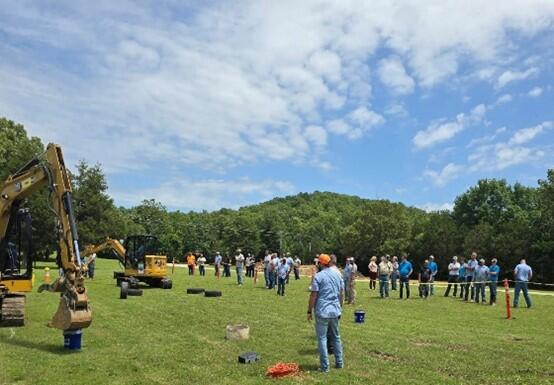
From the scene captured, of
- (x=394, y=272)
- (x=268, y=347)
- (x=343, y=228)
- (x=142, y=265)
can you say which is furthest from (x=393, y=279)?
(x=343, y=228)

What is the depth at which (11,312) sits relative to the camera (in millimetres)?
15375

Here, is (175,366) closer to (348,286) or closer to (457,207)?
(348,286)

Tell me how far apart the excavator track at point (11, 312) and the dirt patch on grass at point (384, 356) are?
31.8 ft

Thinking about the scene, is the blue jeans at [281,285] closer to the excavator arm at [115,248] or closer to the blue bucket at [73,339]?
the excavator arm at [115,248]

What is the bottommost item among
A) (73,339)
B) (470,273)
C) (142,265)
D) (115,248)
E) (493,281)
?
(73,339)

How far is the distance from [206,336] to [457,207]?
85.1m

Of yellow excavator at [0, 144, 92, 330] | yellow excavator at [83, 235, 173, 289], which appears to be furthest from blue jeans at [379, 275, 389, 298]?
yellow excavator at [0, 144, 92, 330]

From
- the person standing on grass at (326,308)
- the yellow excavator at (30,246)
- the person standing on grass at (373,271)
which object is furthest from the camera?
the person standing on grass at (373,271)

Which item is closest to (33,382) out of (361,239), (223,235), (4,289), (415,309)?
(4,289)

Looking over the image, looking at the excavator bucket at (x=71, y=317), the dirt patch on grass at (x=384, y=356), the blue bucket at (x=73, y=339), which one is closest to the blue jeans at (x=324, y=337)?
the dirt patch on grass at (x=384, y=356)

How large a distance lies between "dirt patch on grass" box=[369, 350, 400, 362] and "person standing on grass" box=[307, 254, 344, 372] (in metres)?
1.45

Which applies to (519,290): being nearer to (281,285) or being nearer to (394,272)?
(394,272)

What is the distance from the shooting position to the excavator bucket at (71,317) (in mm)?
12125

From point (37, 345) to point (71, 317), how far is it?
1.55 m
